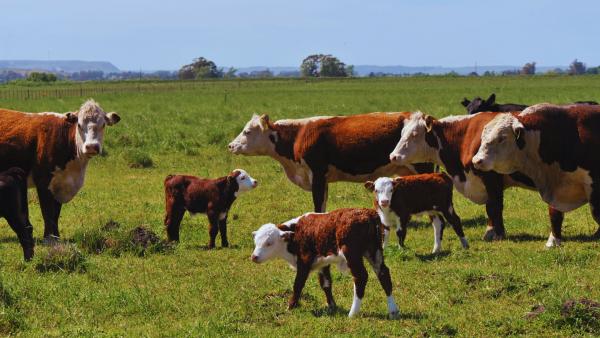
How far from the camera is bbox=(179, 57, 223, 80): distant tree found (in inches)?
7347

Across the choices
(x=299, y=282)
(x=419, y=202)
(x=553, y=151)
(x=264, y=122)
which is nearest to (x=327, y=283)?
(x=299, y=282)

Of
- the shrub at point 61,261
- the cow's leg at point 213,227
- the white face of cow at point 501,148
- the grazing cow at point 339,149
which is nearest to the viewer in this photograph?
the shrub at point 61,261

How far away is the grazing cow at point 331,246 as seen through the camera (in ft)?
27.6

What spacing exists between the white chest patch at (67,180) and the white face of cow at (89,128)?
0.33 meters

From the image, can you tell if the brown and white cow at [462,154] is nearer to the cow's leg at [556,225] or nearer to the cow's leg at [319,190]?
the cow's leg at [556,225]

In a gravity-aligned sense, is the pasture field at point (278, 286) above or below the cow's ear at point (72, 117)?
below

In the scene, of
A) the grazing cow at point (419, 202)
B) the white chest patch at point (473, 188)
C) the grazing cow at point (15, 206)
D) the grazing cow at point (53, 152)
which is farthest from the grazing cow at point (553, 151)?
the grazing cow at point (15, 206)

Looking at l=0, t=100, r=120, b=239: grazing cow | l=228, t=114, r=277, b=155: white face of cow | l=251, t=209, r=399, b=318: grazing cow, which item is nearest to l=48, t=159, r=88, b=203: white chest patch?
l=0, t=100, r=120, b=239: grazing cow

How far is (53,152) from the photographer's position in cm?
1314

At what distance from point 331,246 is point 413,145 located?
5.47 m

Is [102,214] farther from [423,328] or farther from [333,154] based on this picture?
[423,328]

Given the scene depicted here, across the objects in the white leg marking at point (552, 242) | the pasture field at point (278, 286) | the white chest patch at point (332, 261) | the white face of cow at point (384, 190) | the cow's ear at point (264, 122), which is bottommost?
the pasture field at point (278, 286)

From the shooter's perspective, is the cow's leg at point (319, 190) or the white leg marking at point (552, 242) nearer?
the white leg marking at point (552, 242)

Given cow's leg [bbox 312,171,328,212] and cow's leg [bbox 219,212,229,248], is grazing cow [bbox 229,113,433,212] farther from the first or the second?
cow's leg [bbox 219,212,229,248]
